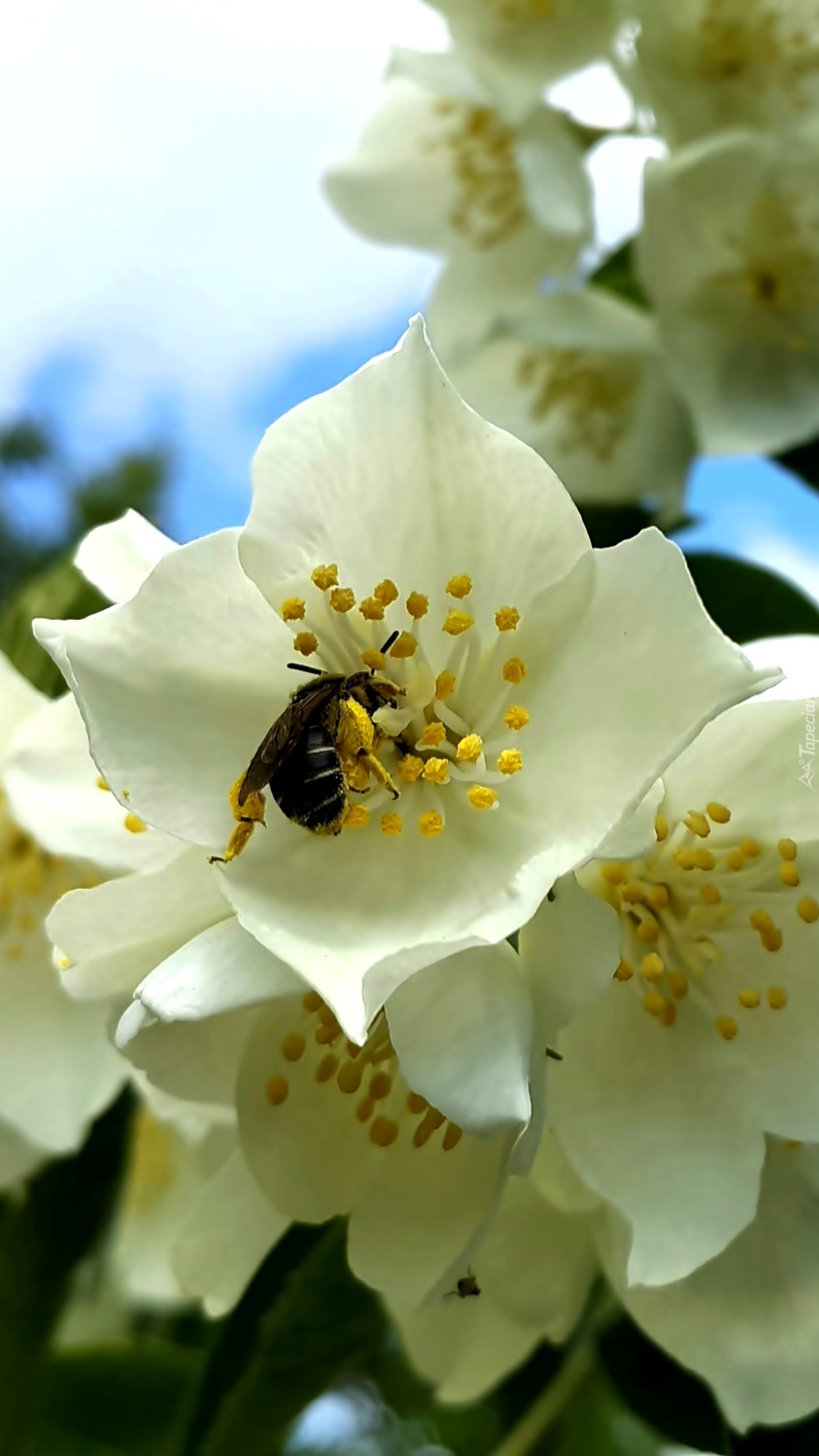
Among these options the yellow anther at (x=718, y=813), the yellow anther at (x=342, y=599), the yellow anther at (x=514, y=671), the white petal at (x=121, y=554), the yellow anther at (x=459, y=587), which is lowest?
the yellow anther at (x=718, y=813)

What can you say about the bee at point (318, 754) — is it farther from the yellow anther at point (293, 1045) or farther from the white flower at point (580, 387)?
the white flower at point (580, 387)

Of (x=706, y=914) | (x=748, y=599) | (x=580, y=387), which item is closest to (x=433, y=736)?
(x=706, y=914)

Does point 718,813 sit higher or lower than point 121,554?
lower

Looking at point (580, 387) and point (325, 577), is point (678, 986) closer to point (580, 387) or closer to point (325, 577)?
point (325, 577)

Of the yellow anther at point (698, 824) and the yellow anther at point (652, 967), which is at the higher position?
the yellow anther at point (698, 824)

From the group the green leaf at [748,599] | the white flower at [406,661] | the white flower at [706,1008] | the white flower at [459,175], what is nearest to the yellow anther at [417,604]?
the white flower at [406,661]

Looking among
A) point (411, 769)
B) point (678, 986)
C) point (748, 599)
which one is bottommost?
point (748, 599)

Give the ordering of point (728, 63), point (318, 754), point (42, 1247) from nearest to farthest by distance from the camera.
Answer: point (318, 754) → point (42, 1247) → point (728, 63)
